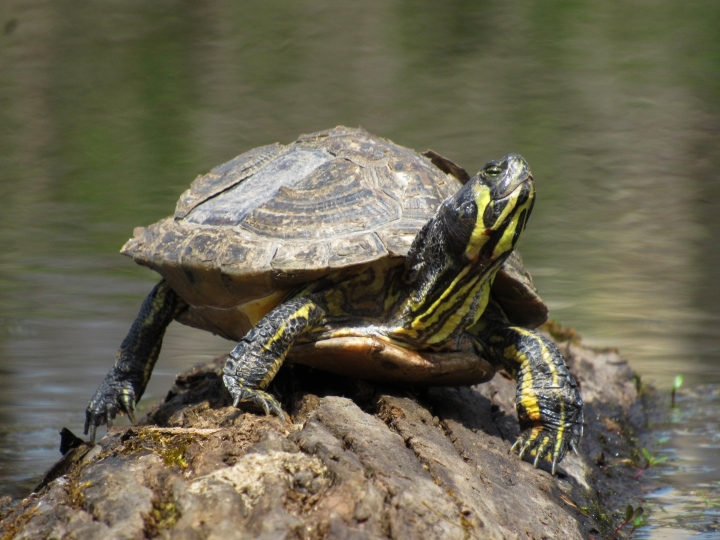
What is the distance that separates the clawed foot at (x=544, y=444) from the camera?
3.96 metres

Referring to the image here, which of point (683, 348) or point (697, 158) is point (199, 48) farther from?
point (683, 348)

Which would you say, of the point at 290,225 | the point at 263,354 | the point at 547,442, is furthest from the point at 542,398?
the point at 290,225

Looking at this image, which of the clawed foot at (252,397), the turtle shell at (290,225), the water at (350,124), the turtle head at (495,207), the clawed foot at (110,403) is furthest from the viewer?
the water at (350,124)

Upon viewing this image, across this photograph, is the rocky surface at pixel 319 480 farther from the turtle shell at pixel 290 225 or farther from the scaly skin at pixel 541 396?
the turtle shell at pixel 290 225

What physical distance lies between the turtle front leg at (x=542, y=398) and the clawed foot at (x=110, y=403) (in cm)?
200

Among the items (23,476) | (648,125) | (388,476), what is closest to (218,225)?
(23,476)

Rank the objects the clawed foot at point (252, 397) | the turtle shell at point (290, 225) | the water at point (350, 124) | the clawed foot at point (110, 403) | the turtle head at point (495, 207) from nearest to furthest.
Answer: the clawed foot at point (252, 397) → the turtle head at point (495, 207) → the turtle shell at point (290, 225) → the clawed foot at point (110, 403) → the water at point (350, 124)

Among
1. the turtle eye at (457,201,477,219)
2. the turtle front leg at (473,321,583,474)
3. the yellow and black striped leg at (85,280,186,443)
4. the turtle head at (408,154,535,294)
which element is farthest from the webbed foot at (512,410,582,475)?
the yellow and black striped leg at (85,280,186,443)

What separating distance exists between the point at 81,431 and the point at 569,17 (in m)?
17.5

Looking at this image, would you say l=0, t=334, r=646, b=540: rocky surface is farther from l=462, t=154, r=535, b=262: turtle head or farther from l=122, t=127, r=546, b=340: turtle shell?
l=462, t=154, r=535, b=262: turtle head

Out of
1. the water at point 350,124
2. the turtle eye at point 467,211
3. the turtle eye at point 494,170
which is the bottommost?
the water at point 350,124

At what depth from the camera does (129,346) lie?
194 inches

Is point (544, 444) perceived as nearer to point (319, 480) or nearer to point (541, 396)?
point (541, 396)

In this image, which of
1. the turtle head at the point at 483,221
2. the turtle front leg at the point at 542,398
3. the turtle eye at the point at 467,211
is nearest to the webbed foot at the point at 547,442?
the turtle front leg at the point at 542,398
